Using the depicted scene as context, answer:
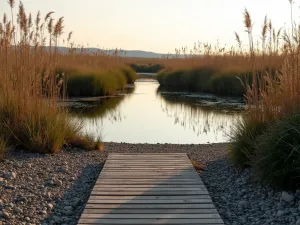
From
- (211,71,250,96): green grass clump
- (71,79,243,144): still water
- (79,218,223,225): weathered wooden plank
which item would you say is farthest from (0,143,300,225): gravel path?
(211,71,250,96): green grass clump

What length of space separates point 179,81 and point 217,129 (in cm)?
1194

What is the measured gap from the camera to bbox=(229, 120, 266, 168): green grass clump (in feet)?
16.2

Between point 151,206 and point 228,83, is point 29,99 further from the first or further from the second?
point 228,83

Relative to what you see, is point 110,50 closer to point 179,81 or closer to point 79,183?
point 179,81

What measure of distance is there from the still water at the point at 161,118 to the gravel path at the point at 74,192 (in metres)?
1.75

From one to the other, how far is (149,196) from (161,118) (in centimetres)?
745

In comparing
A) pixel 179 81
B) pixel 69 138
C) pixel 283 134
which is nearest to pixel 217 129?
pixel 69 138

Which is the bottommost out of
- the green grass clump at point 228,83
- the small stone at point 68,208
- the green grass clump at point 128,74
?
the small stone at point 68,208

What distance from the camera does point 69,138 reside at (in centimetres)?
657

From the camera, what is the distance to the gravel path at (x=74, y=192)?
372 cm

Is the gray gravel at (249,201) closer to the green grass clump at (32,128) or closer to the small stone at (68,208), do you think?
the small stone at (68,208)

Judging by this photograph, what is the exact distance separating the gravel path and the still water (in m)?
1.75

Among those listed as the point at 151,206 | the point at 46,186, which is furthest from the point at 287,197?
the point at 46,186

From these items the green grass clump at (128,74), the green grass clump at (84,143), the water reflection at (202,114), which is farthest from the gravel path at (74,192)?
the green grass clump at (128,74)
